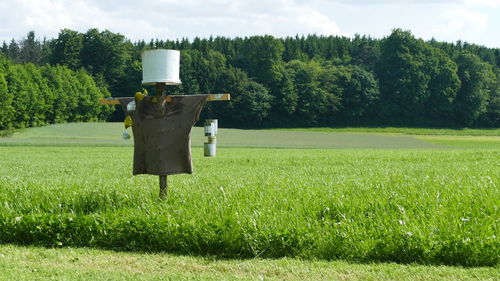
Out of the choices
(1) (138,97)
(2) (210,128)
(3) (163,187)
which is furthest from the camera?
(2) (210,128)

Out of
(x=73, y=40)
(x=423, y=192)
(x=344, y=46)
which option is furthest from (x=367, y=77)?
(x=423, y=192)

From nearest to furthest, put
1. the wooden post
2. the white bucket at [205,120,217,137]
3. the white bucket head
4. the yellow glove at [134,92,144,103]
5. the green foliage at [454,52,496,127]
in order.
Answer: the white bucket head
the yellow glove at [134,92,144,103]
the wooden post
the white bucket at [205,120,217,137]
the green foliage at [454,52,496,127]

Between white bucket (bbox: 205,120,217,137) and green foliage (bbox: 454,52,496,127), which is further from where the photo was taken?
green foliage (bbox: 454,52,496,127)

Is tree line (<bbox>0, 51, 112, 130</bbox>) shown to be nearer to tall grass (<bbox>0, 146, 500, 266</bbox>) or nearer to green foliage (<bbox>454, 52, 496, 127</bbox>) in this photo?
green foliage (<bbox>454, 52, 496, 127</bbox>)

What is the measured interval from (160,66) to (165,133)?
1.23 meters

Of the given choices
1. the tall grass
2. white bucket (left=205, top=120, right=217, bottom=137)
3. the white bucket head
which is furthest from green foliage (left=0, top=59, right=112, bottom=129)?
the white bucket head

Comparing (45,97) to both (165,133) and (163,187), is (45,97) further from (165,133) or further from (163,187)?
(165,133)

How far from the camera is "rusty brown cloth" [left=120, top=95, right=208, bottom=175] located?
425 inches

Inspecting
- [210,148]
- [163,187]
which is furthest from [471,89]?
[163,187]

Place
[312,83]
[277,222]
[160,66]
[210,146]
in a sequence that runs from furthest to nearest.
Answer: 1. [312,83]
2. [210,146]
3. [160,66]
4. [277,222]

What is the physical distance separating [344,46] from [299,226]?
149m

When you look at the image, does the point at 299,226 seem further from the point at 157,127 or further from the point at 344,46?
the point at 344,46

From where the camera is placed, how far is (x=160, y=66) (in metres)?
10.5

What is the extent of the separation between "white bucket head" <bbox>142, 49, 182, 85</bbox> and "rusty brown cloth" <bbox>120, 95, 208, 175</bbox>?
48cm
